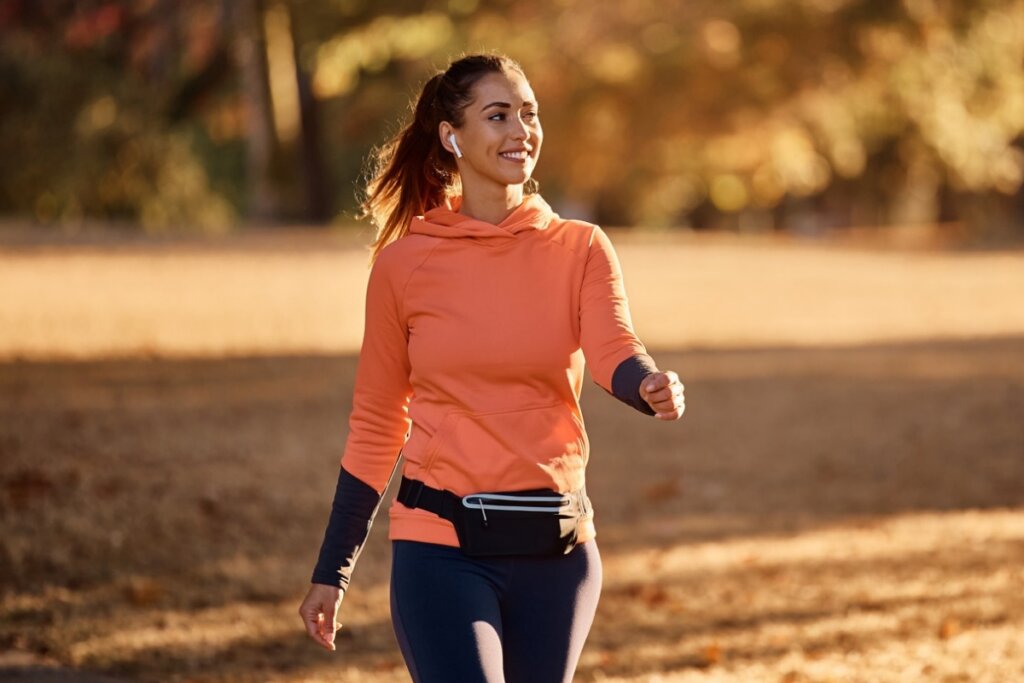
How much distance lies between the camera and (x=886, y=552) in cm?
801

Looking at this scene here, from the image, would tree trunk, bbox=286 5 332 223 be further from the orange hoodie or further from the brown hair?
the orange hoodie

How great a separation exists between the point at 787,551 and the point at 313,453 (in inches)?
143

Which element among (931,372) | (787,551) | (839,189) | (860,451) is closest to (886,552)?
(787,551)

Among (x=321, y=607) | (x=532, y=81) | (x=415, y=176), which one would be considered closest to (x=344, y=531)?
(x=321, y=607)

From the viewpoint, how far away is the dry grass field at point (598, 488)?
6180 millimetres

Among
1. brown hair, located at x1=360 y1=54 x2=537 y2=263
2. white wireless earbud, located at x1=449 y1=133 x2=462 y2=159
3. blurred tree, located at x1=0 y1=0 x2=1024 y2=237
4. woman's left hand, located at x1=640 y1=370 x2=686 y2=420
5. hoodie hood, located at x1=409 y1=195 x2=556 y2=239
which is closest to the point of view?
woman's left hand, located at x1=640 y1=370 x2=686 y2=420

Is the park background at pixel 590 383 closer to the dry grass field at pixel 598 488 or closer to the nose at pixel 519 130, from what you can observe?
the dry grass field at pixel 598 488

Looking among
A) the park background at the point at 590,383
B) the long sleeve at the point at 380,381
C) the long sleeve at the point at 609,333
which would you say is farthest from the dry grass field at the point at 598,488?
the long sleeve at the point at 609,333

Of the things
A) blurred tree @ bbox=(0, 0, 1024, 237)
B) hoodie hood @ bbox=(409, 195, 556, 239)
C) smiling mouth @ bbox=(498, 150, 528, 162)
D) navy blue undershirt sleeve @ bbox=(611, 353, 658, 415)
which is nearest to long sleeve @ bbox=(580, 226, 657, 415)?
navy blue undershirt sleeve @ bbox=(611, 353, 658, 415)

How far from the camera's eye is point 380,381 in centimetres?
327

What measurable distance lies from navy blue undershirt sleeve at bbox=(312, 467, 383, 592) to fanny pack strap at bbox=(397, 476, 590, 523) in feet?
0.32

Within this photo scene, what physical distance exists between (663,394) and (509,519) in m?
0.44

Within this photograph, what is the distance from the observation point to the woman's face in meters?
3.24

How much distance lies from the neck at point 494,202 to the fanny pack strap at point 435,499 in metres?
0.59
